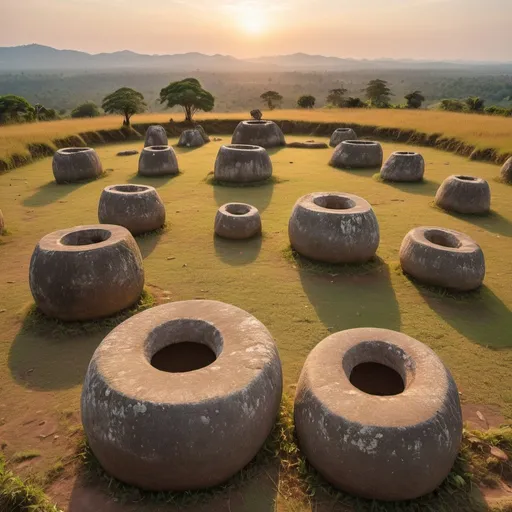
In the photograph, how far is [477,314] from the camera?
6.67m

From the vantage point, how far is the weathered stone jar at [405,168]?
1495 centimetres

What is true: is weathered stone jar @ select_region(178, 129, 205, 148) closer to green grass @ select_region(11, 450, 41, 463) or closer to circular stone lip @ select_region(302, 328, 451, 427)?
circular stone lip @ select_region(302, 328, 451, 427)

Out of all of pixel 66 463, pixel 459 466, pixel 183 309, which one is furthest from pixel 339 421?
pixel 66 463

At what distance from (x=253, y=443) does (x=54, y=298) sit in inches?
155

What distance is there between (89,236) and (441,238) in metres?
6.54

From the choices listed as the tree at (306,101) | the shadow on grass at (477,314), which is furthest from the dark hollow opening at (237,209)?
the tree at (306,101)

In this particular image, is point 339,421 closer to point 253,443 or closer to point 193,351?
point 253,443

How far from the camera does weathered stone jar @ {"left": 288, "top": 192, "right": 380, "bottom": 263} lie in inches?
306

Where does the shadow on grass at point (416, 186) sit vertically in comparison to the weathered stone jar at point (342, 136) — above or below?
below

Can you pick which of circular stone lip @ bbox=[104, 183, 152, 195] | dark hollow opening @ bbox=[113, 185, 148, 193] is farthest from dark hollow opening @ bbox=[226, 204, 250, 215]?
dark hollow opening @ bbox=[113, 185, 148, 193]

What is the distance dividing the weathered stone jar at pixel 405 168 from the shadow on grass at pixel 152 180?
27.6 feet

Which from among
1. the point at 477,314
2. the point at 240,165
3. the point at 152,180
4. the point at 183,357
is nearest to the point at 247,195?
the point at 240,165

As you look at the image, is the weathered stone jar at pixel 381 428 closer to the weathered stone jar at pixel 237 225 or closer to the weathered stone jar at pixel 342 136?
the weathered stone jar at pixel 237 225

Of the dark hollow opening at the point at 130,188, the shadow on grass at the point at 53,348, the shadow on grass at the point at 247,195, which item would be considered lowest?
the shadow on grass at the point at 247,195
